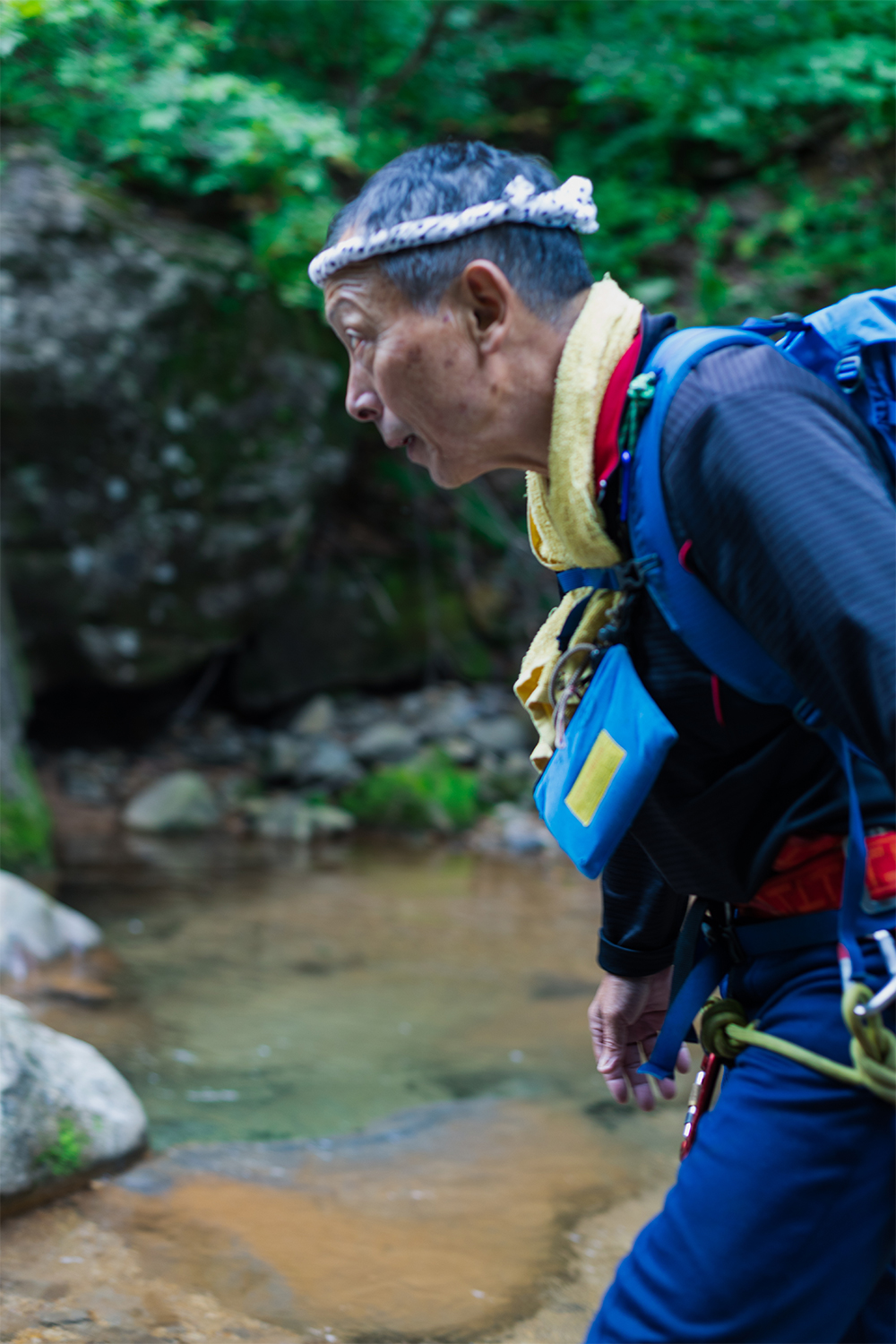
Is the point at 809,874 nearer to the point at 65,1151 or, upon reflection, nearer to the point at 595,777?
the point at 595,777

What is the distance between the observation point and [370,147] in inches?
253

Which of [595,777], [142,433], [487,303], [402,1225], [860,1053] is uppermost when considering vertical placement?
[487,303]

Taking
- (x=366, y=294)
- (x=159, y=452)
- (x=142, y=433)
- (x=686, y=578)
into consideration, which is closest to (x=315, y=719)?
(x=159, y=452)

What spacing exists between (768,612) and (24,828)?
4.78 m

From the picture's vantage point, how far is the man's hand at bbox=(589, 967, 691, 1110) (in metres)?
1.56

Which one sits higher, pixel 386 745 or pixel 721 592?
pixel 721 592

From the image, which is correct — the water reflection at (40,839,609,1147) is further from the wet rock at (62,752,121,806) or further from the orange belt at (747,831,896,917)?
the orange belt at (747,831,896,917)

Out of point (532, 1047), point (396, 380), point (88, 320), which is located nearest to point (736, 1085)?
point (396, 380)

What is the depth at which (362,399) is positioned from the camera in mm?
1283

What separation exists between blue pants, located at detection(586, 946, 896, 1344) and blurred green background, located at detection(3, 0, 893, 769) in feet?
15.0

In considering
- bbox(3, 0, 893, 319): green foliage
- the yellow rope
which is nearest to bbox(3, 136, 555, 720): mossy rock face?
A: bbox(3, 0, 893, 319): green foliage

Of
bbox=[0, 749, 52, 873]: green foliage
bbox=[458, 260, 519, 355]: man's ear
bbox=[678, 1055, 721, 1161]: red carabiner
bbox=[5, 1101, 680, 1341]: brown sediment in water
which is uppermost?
bbox=[458, 260, 519, 355]: man's ear

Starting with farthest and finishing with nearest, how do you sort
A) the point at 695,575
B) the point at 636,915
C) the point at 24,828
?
the point at 24,828 → the point at 636,915 → the point at 695,575

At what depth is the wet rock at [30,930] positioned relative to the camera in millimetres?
3938
